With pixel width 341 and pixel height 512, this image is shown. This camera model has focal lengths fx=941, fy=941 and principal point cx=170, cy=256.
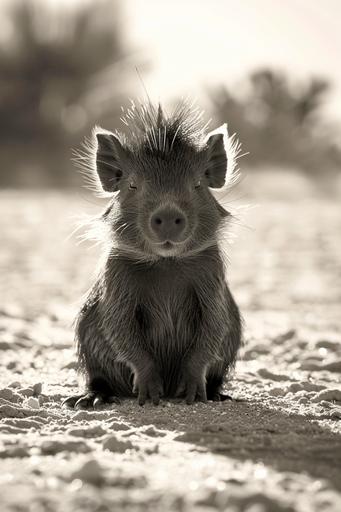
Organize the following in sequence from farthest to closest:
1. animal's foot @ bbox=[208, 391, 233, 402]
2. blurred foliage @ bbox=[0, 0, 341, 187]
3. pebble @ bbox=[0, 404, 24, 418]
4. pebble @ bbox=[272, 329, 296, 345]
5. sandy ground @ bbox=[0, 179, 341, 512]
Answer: blurred foliage @ bbox=[0, 0, 341, 187]
pebble @ bbox=[272, 329, 296, 345]
animal's foot @ bbox=[208, 391, 233, 402]
pebble @ bbox=[0, 404, 24, 418]
sandy ground @ bbox=[0, 179, 341, 512]

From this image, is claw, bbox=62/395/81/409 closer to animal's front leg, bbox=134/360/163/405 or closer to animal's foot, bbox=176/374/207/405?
animal's front leg, bbox=134/360/163/405

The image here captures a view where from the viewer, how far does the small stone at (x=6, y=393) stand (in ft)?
16.3

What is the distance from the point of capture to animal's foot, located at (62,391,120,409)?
16.5 feet

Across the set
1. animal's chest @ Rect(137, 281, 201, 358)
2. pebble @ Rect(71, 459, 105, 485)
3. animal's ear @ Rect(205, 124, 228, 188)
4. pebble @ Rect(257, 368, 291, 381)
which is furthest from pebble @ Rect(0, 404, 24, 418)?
pebble @ Rect(257, 368, 291, 381)

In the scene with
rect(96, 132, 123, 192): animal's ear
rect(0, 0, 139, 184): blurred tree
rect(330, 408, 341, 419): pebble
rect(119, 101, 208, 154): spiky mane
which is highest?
rect(0, 0, 139, 184): blurred tree

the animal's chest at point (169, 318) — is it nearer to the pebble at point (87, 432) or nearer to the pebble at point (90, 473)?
the pebble at point (87, 432)

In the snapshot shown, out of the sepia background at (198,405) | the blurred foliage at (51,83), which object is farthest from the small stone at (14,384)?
the blurred foliage at (51,83)

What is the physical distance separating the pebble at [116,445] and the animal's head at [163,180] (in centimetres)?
134

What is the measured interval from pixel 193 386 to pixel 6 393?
1.00m

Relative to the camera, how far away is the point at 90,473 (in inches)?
128

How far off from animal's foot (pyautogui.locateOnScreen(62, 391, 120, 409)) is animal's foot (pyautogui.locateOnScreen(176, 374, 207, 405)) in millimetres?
360

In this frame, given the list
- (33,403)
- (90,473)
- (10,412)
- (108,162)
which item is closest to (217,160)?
(108,162)

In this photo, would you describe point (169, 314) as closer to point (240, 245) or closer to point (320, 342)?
point (320, 342)

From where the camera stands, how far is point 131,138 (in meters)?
5.48
